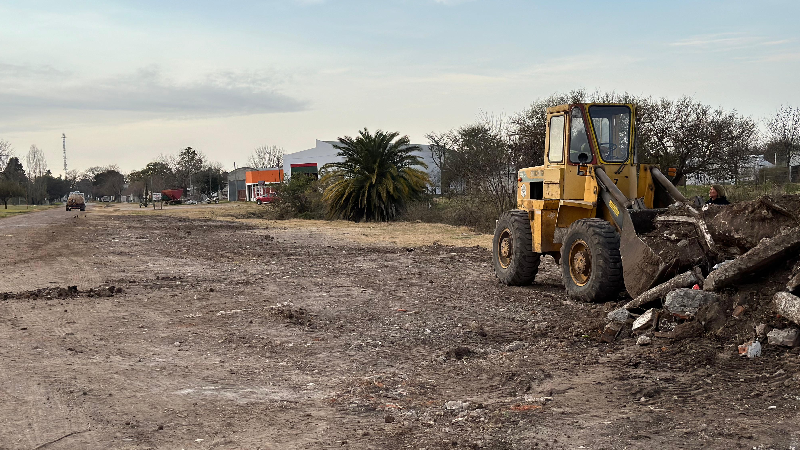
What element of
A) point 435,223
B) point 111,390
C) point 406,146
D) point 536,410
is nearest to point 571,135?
point 536,410

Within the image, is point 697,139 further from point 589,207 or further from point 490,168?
point 589,207

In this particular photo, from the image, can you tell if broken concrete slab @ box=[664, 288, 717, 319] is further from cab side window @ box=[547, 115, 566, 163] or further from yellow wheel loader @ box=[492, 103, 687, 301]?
cab side window @ box=[547, 115, 566, 163]

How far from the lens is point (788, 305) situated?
6.87m

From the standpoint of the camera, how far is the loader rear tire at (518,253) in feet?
39.7

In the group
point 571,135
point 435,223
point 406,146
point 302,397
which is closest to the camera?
point 302,397

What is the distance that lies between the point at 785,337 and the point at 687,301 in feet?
4.00

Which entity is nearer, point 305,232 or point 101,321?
point 101,321

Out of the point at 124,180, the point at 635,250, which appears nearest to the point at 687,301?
the point at 635,250

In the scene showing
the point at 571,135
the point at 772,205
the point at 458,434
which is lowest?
the point at 458,434

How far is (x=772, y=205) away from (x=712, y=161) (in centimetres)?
2148

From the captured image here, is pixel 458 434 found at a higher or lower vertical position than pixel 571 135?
lower

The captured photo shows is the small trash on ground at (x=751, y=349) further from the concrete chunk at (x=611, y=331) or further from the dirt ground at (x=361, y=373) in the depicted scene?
the concrete chunk at (x=611, y=331)

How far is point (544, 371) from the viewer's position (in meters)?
6.78

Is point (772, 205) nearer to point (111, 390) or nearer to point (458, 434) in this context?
point (458, 434)
